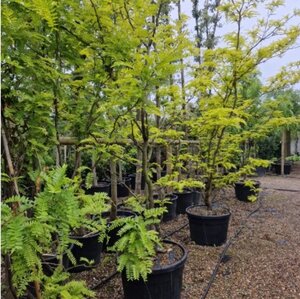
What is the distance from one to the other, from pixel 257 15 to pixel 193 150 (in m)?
2.78

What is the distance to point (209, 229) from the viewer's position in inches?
120

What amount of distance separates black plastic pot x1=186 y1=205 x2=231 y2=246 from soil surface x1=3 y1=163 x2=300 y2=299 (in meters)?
0.08

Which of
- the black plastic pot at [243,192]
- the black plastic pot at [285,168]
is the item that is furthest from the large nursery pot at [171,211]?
the black plastic pot at [285,168]

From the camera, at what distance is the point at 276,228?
3.71 meters

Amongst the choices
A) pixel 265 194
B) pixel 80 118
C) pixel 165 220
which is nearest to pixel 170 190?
pixel 165 220

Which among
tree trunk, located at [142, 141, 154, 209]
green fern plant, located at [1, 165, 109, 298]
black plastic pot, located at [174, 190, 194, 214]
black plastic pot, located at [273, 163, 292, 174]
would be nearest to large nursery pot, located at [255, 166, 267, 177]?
black plastic pot, located at [273, 163, 292, 174]

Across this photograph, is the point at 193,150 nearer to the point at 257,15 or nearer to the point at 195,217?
Result: the point at 195,217

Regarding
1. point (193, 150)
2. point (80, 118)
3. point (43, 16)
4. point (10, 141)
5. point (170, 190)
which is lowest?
point (170, 190)

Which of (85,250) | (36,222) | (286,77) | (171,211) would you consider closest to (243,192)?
(171,211)

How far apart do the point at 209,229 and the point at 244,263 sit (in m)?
0.47

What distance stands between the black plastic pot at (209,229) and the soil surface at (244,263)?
8 centimetres

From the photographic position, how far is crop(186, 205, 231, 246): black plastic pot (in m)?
3.04

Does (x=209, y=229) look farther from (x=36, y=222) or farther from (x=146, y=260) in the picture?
(x=36, y=222)

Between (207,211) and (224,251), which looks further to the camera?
(207,211)
